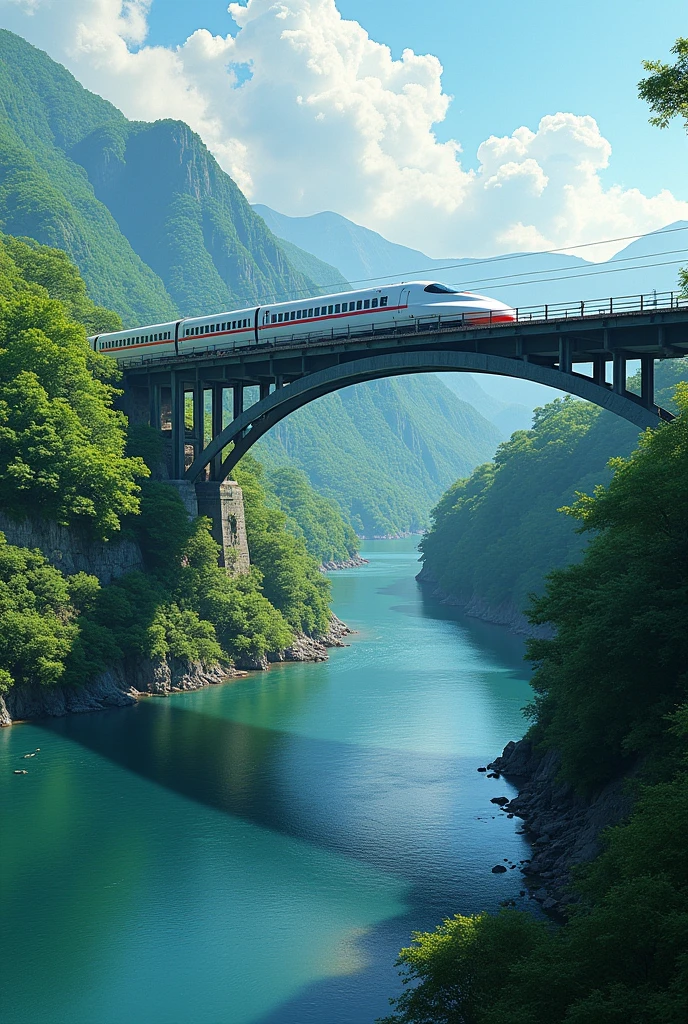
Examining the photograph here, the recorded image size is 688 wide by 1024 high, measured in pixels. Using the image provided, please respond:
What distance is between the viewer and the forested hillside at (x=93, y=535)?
43250 millimetres

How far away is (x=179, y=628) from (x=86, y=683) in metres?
6.97

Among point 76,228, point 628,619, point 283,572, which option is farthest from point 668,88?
point 76,228

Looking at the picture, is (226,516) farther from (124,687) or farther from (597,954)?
(597,954)

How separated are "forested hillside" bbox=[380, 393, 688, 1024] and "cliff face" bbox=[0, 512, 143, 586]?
23.3 m

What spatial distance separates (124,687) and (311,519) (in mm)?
88012

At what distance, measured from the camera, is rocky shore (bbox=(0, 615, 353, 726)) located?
1670 inches

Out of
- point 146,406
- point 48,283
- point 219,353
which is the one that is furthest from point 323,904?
point 48,283

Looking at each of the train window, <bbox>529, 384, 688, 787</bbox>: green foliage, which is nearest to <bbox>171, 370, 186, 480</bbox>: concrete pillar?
the train window

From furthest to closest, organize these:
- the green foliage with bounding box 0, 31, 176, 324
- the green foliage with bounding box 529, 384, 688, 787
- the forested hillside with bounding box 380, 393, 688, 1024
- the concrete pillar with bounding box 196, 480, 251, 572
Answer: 1. the green foliage with bounding box 0, 31, 176, 324
2. the concrete pillar with bounding box 196, 480, 251, 572
3. the green foliage with bounding box 529, 384, 688, 787
4. the forested hillside with bounding box 380, 393, 688, 1024

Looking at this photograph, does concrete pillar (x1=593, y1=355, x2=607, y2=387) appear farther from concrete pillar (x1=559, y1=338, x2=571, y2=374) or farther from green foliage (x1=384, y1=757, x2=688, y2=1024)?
green foliage (x1=384, y1=757, x2=688, y2=1024)

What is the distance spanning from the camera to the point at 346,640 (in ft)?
219

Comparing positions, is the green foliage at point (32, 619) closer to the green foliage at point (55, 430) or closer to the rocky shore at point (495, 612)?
the green foliage at point (55, 430)

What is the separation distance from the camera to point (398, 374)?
151 feet

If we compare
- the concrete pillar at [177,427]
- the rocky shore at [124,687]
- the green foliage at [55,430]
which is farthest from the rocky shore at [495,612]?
the green foliage at [55,430]
